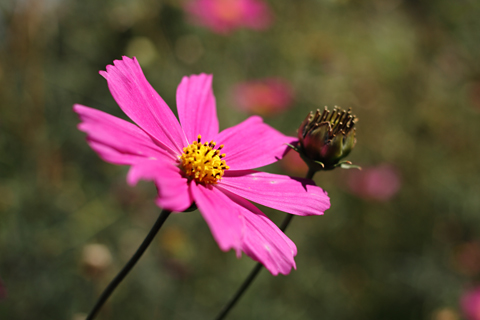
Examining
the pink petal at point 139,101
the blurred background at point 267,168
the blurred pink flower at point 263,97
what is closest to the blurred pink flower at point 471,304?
the blurred background at point 267,168

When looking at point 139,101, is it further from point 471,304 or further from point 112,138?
point 471,304

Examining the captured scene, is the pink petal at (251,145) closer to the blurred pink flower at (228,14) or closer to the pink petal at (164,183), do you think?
the pink petal at (164,183)

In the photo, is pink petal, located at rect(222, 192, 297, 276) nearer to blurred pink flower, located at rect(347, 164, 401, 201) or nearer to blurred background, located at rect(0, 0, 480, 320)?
blurred background, located at rect(0, 0, 480, 320)

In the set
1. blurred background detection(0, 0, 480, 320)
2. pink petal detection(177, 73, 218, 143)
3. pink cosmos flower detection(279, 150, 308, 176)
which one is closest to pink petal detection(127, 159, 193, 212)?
pink petal detection(177, 73, 218, 143)

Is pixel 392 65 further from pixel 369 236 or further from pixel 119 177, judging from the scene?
pixel 119 177

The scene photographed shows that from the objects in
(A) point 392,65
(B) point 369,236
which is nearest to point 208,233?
(B) point 369,236

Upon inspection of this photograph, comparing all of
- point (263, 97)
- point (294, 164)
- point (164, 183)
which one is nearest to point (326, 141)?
point (164, 183)
